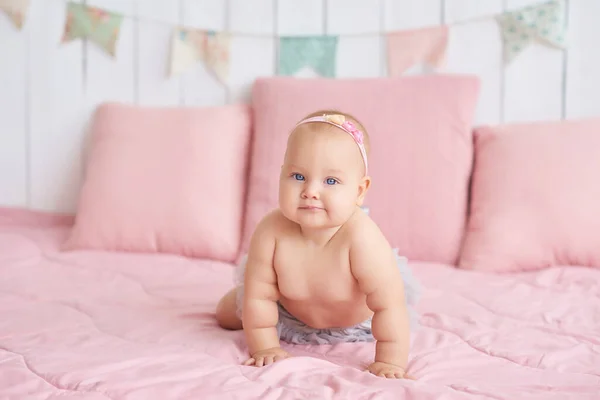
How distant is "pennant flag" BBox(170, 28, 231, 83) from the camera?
2152 mm

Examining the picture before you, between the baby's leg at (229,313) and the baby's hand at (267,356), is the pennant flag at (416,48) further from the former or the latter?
the baby's hand at (267,356)

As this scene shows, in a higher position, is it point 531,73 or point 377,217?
point 531,73

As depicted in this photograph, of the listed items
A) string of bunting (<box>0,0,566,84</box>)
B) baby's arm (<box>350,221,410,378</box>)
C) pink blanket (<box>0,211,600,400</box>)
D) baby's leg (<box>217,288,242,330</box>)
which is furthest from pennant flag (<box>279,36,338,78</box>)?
baby's arm (<box>350,221,410,378</box>)

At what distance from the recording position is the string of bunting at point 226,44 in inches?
81.0

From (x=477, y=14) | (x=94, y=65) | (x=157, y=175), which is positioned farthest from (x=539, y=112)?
(x=94, y=65)

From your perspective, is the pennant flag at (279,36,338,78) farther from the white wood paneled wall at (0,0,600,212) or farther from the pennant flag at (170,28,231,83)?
the pennant flag at (170,28,231,83)

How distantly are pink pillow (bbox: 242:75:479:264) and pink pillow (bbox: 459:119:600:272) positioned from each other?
0.08 metres

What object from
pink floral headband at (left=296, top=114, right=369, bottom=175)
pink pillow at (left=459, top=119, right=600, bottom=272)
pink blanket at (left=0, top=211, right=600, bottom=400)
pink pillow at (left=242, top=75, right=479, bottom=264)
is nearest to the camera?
pink blanket at (left=0, top=211, right=600, bottom=400)

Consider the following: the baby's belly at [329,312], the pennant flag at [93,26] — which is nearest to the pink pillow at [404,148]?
the pennant flag at [93,26]

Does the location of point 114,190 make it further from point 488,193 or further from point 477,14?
point 477,14

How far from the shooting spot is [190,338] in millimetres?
1035

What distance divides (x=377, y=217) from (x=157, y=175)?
2.14 feet

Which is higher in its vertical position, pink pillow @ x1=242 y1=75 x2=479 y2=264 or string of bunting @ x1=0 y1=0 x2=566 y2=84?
string of bunting @ x1=0 y1=0 x2=566 y2=84

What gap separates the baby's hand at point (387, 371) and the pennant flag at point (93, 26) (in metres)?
1.65
